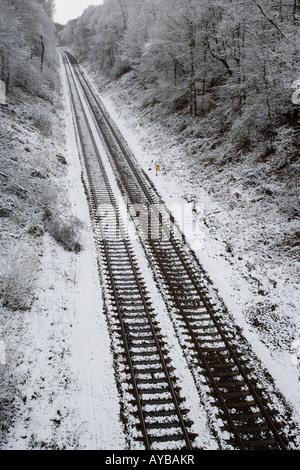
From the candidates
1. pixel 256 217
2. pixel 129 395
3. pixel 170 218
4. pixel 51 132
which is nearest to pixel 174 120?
pixel 51 132

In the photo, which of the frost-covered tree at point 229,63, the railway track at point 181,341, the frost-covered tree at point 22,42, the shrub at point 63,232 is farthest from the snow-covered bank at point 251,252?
the frost-covered tree at point 22,42

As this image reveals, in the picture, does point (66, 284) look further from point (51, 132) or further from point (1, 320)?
point (51, 132)

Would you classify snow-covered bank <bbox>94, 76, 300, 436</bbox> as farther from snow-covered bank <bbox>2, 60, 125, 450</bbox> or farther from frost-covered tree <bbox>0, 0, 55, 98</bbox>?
frost-covered tree <bbox>0, 0, 55, 98</bbox>

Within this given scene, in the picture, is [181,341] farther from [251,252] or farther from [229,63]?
[229,63]

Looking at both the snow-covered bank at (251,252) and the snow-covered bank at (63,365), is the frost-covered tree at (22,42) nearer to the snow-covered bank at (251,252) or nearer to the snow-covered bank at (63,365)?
the snow-covered bank at (251,252)

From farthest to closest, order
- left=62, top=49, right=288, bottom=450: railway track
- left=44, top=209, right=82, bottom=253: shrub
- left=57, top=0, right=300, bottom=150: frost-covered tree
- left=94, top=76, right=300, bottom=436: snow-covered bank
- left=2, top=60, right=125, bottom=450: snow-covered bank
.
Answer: left=57, top=0, right=300, bottom=150: frost-covered tree < left=44, top=209, right=82, bottom=253: shrub < left=94, top=76, right=300, bottom=436: snow-covered bank < left=62, top=49, right=288, bottom=450: railway track < left=2, top=60, right=125, bottom=450: snow-covered bank

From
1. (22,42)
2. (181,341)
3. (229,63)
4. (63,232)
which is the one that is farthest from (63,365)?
(22,42)

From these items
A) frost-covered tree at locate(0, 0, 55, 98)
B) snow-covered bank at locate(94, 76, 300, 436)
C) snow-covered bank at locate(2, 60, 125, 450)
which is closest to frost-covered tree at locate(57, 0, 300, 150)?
snow-covered bank at locate(94, 76, 300, 436)
